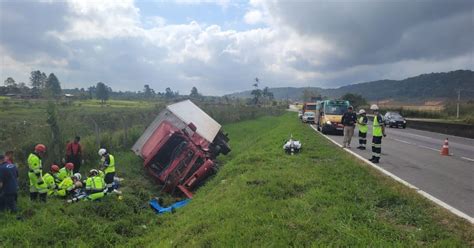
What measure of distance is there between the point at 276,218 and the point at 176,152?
8.21 metres

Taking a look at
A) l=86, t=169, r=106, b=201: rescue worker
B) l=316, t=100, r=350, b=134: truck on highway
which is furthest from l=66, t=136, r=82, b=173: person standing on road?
l=316, t=100, r=350, b=134: truck on highway

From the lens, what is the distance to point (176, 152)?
1388 centimetres

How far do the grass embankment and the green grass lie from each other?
0.02 m

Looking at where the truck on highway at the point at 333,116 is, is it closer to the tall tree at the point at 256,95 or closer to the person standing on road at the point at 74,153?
the person standing on road at the point at 74,153

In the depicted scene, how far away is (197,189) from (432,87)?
154 m

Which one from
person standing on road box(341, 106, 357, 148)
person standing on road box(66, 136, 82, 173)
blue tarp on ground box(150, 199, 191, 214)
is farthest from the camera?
person standing on road box(341, 106, 357, 148)

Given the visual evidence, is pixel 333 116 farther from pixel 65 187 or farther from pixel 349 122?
pixel 65 187

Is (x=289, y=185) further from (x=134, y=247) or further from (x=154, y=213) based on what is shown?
(x=154, y=213)

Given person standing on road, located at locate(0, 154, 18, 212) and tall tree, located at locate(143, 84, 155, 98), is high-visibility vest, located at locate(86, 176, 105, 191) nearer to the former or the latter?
person standing on road, located at locate(0, 154, 18, 212)

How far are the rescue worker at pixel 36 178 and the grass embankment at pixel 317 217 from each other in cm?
346

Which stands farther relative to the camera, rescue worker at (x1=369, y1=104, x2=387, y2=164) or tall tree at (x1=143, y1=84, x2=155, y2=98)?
tall tree at (x1=143, y1=84, x2=155, y2=98)

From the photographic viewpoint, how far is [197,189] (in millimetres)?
13180

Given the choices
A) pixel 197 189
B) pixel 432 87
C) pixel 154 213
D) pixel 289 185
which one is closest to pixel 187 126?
pixel 197 189

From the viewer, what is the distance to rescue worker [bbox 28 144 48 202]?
9719 millimetres
